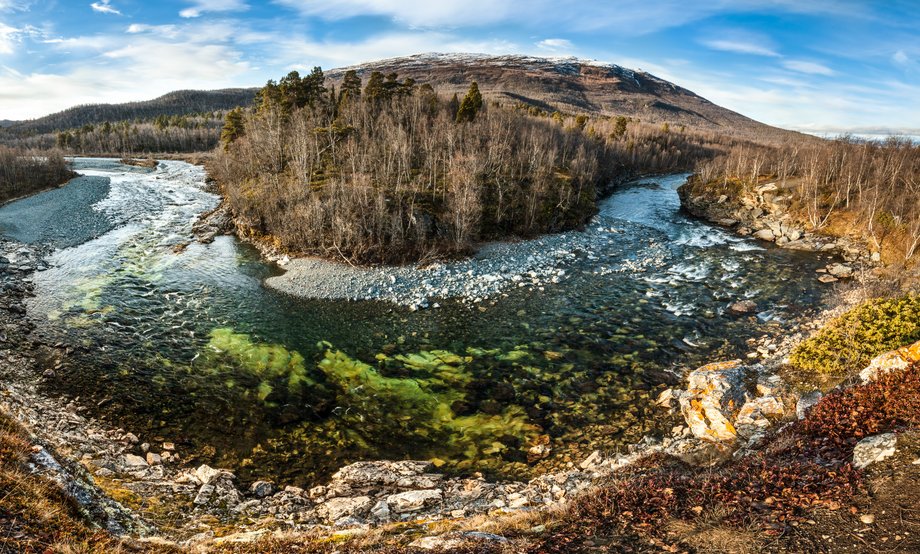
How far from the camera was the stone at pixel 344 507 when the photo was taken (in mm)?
10258

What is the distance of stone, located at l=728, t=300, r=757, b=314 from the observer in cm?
2362

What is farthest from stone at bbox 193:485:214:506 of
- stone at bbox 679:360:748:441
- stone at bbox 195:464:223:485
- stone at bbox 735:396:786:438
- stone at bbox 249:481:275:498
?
stone at bbox 735:396:786:438

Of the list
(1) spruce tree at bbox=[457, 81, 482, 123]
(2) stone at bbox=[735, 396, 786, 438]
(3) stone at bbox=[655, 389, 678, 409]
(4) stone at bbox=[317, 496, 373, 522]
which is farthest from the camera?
(1) spruce tree at bbox=[457, 81, 482, 123]

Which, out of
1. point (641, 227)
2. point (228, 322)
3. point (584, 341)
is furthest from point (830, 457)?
point (641, 227)

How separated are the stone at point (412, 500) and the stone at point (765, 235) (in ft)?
148

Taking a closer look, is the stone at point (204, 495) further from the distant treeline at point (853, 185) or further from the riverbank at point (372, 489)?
the distant treeline at point (853, 185)

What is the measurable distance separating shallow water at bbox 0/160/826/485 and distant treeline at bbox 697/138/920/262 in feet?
20.0

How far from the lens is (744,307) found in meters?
24.0

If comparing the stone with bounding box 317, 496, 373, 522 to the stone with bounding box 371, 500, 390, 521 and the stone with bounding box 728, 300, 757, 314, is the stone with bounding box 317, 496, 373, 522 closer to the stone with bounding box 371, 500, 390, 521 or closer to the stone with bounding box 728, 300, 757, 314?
the stone with bounding box 371, 500, 390, 521

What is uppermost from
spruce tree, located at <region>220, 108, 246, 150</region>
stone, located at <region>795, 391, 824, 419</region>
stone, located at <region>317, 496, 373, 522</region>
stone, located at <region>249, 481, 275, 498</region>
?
spruce tree, located at <region>220, 108, 246, 150</region>

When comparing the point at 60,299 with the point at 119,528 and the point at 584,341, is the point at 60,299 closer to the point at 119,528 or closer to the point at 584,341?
the point at 119,528

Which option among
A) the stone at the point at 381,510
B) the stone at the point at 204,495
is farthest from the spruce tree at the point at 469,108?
the stone at the point at 381,510

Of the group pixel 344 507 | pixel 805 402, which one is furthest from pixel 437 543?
pixel 805 402

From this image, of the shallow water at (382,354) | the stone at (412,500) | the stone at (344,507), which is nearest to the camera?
the stone at (344,507)
